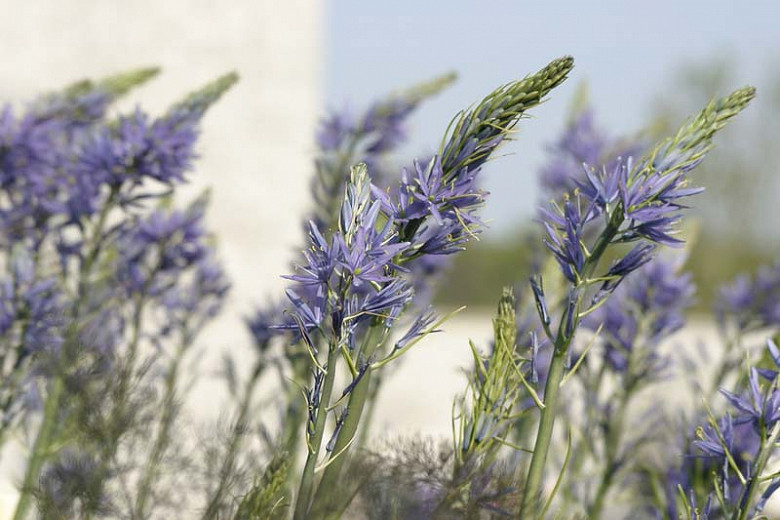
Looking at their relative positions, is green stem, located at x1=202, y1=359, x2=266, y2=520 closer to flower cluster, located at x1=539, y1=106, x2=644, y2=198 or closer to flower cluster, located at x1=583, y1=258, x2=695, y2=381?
flower cluster, located at x1=583, y1=258, x2=695, y2=381

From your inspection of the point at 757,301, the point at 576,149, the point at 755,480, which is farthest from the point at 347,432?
the point at 576,149

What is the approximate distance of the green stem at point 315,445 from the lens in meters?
0.81

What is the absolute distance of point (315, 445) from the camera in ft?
2.70

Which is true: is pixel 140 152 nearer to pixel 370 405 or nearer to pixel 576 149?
pixel 370 405

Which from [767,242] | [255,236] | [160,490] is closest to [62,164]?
[160,490]

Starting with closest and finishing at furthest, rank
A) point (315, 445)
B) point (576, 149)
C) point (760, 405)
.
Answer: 1. point (315, 445)
2. point (760, 405)
3. point (576, 149)

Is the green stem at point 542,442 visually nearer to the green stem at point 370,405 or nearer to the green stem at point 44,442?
the green stem at point 44,442

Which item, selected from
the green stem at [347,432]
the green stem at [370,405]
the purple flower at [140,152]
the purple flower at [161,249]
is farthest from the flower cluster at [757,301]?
the green stem at [347,432]

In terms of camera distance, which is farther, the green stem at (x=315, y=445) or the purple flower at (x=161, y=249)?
the purple flower at (x=161, y=249)

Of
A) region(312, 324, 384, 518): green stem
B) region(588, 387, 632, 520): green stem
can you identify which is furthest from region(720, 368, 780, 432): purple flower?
region(588, 387, 632, 520): green stem

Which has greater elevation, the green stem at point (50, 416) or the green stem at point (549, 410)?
the green stem at point (50, 416)

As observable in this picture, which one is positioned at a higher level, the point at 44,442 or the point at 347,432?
the point at 44,442

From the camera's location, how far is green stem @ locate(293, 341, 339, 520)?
81 centimetres

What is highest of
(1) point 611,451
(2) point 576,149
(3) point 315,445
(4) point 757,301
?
(2) point 576,149
